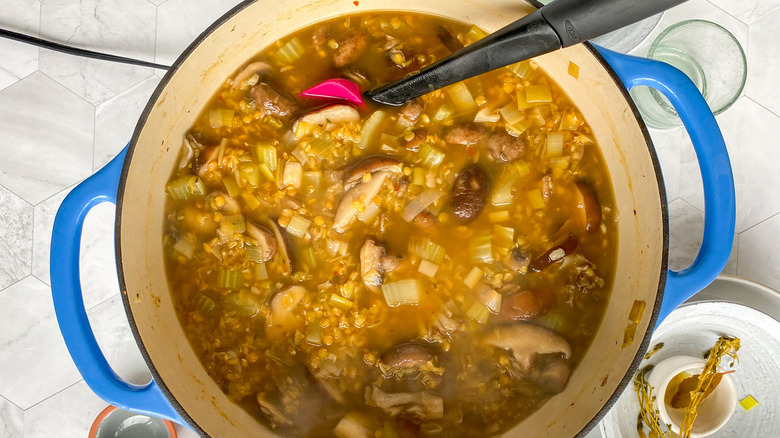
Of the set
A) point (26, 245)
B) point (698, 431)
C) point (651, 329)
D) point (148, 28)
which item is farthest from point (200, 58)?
point (698, 431)

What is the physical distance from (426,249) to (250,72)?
3.69 ft

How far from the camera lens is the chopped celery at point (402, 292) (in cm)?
247

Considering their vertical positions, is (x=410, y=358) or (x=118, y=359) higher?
(x=410, y=358)

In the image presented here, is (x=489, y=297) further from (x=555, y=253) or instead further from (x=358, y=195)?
(x=358, y=195)

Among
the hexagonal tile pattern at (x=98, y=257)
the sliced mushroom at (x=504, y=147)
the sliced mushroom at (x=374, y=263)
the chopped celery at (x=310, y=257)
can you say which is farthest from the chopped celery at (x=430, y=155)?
the hexagonal tile pattern at (x=98, y=257)

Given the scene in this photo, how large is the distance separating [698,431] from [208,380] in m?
2.26

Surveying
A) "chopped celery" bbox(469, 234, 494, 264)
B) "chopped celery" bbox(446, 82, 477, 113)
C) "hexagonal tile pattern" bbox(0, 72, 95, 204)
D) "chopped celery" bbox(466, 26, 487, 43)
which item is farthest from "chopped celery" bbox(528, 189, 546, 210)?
"hexagonal tile pattern" bbox(0, 72, 95, 204)

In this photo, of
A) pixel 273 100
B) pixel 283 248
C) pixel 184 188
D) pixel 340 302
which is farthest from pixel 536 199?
pixel 184 188

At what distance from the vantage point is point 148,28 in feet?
9.86

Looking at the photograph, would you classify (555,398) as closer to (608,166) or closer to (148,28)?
(608,166)

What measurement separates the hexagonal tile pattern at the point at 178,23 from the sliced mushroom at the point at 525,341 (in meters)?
2.17

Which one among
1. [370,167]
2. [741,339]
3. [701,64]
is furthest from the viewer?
[701,64]

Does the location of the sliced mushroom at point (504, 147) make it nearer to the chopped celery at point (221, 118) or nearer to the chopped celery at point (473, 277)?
the chopped celery at point (473, 277)

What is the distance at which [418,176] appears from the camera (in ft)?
8.14
